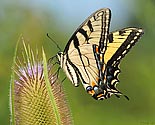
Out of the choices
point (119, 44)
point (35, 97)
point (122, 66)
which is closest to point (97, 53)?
point (119, 44)

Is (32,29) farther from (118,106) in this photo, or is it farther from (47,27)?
(118,106)

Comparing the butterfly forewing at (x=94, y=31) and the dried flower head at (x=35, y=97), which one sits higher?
the butterfly forewing at (x=94, y=31)

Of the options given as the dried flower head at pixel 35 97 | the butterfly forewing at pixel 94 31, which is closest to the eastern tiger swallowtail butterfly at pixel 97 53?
the butterfly forewing at pixel 94 31

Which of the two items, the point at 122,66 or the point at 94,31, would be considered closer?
the point at 94,31

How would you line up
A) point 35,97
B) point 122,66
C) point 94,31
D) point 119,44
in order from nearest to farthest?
1. point 35,97
2. point 94,31
3. point 119,44
4. point 122,66

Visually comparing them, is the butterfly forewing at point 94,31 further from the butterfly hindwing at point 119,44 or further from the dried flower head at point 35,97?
the dried flower head at point 35,97

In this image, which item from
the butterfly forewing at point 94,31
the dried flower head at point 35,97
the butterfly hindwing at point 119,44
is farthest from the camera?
the butterfly hindwing at point 119,44

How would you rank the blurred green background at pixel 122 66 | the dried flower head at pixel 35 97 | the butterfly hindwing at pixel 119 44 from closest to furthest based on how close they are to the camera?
the dried flower head at pixel 35 97 → the butterfly hindwing at pixel 119 44 → the blurred green background at pixel 122 66

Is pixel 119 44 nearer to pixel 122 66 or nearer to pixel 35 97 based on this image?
pixel 35 97
